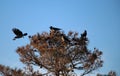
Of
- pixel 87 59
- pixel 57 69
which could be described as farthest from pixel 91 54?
pixel 57 69

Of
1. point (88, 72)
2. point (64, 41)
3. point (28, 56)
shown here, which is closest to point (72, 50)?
point (64, 41)

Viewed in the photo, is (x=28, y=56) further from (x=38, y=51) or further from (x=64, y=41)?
(x=64, y=41)

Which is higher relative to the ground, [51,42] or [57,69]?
[51,42]

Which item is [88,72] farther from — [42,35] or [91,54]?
[42,35]

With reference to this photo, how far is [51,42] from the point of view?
56.6ft

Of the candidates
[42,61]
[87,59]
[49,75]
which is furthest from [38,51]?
[87,59]

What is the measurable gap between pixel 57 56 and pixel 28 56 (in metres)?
2.26

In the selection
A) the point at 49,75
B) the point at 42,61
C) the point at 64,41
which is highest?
the point at 64,41

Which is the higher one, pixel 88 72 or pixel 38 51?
pixel 38 51

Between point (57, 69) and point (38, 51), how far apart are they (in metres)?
1.98

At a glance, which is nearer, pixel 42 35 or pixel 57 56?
pixel 57 56

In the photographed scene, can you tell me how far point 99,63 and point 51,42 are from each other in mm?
3753

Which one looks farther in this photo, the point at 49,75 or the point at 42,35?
the point at 42,35

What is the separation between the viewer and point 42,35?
18.1 meters
